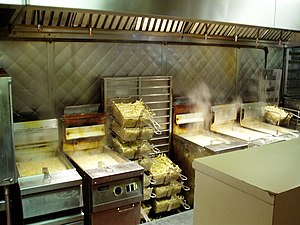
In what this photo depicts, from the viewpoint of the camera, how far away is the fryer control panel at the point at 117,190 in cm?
267

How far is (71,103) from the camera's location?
3240 millimetres

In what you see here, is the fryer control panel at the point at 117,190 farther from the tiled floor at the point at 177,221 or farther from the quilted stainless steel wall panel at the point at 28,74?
the tiled floor at the point at 177,221

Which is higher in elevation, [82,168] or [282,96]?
[282,96]

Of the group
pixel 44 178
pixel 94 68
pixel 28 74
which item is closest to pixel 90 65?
pixel 94 68

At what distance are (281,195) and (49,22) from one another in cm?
265

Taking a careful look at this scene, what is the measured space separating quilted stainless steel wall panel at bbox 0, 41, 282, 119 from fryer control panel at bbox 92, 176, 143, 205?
97 cm

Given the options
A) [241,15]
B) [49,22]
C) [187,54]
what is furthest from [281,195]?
[187,54]

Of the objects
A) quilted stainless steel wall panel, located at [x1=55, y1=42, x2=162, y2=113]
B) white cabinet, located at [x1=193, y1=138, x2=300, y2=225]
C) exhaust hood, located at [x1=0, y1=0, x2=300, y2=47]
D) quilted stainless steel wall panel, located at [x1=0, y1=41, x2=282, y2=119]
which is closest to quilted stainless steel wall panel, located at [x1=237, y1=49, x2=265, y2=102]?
quilted stainless steel wall panel, located at [x1=0, y1=41, x2=282, y2=119]

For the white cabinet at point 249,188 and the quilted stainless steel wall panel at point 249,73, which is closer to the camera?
the white cabinet at point 249,188

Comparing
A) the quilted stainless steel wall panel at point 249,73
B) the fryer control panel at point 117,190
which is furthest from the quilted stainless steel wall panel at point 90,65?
the quilted stainless steel wall panel at point 249,73

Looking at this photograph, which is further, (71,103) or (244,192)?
(71,103)

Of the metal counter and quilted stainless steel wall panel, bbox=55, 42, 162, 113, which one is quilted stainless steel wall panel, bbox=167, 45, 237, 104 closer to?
quilted stainless steel wall panel, bbox=55, 42, 162, 113

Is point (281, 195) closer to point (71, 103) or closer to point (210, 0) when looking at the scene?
point (210, 0)

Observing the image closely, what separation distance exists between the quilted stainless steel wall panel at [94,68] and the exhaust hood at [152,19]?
11 centimetres
